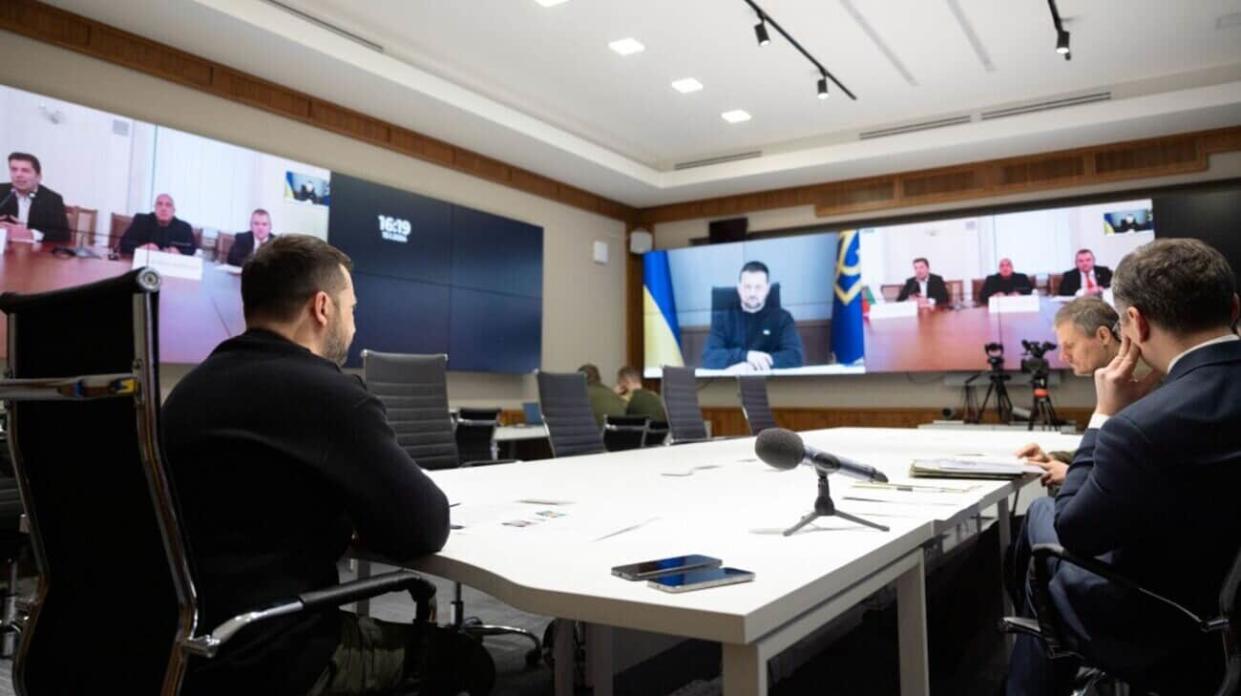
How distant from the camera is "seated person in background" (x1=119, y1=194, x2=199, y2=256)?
450 cm

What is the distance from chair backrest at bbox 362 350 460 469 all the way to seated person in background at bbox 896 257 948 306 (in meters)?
5.07

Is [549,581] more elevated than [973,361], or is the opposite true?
[973,361]

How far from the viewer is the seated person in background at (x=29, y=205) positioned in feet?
13.2

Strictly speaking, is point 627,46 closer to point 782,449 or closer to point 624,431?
point 624,431

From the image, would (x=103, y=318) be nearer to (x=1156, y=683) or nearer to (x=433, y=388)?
(x=1156, y=683)

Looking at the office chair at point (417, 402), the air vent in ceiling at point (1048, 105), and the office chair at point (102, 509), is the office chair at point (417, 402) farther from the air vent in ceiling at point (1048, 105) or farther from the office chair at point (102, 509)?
the air vent in ceiling at point (1048, 105)

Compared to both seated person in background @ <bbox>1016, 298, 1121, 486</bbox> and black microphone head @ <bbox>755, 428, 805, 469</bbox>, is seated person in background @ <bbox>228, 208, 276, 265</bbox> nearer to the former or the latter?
black microphone head @ <bbox>755, 428, 805, 469</bbox>

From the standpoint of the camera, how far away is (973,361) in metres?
6.84

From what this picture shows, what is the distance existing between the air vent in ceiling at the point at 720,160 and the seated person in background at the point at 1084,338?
212 inches

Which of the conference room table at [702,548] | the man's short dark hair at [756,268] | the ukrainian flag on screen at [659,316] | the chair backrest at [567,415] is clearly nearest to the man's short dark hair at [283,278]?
the conference room table at [702,548]

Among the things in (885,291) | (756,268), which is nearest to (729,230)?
(756,268)

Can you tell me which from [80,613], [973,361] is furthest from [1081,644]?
[973,361]

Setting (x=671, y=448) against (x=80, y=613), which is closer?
(x=80, y=613)

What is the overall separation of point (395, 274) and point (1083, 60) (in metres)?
5.27
